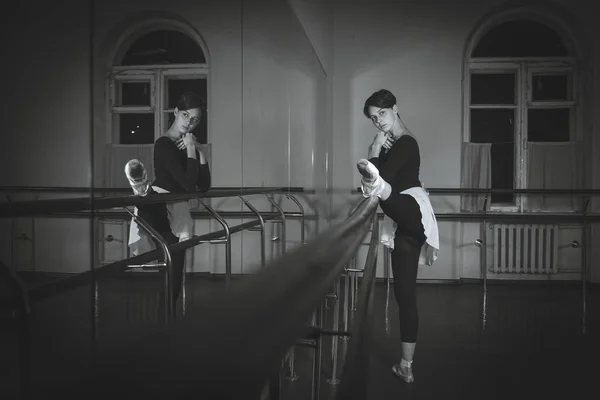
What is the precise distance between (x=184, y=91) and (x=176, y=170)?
7.8 inches

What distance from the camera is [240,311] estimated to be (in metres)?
0.24

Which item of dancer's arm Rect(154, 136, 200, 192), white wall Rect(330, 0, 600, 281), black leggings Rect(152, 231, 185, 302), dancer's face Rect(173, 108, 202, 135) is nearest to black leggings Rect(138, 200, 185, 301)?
black leggings Rect(152, 231, 185, 302)

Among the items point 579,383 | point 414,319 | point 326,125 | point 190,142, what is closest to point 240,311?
point 190,142

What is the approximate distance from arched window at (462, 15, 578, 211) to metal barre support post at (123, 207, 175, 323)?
474cm

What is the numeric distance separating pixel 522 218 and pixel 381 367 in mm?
2879

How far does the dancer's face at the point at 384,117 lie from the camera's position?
3.01 meters

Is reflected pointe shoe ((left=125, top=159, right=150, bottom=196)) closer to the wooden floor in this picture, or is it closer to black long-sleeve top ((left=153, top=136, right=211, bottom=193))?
black long-sleeve top ((left=153, top=136, right=211, bottom=193))

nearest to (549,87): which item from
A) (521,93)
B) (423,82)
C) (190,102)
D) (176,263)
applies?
(521,93)

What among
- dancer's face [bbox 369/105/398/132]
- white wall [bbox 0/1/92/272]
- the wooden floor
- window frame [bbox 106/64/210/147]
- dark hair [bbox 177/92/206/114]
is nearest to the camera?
white wall [bbox 0/1/92/272]

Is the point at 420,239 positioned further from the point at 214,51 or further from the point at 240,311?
the point at 240,311

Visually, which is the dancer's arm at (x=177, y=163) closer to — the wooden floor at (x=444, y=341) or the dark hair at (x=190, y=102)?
the dark hair at (x=190, y=102)

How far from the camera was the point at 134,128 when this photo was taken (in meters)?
1.15

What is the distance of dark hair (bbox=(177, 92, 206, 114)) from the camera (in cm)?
142

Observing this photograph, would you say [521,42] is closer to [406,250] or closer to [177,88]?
[406,250]
